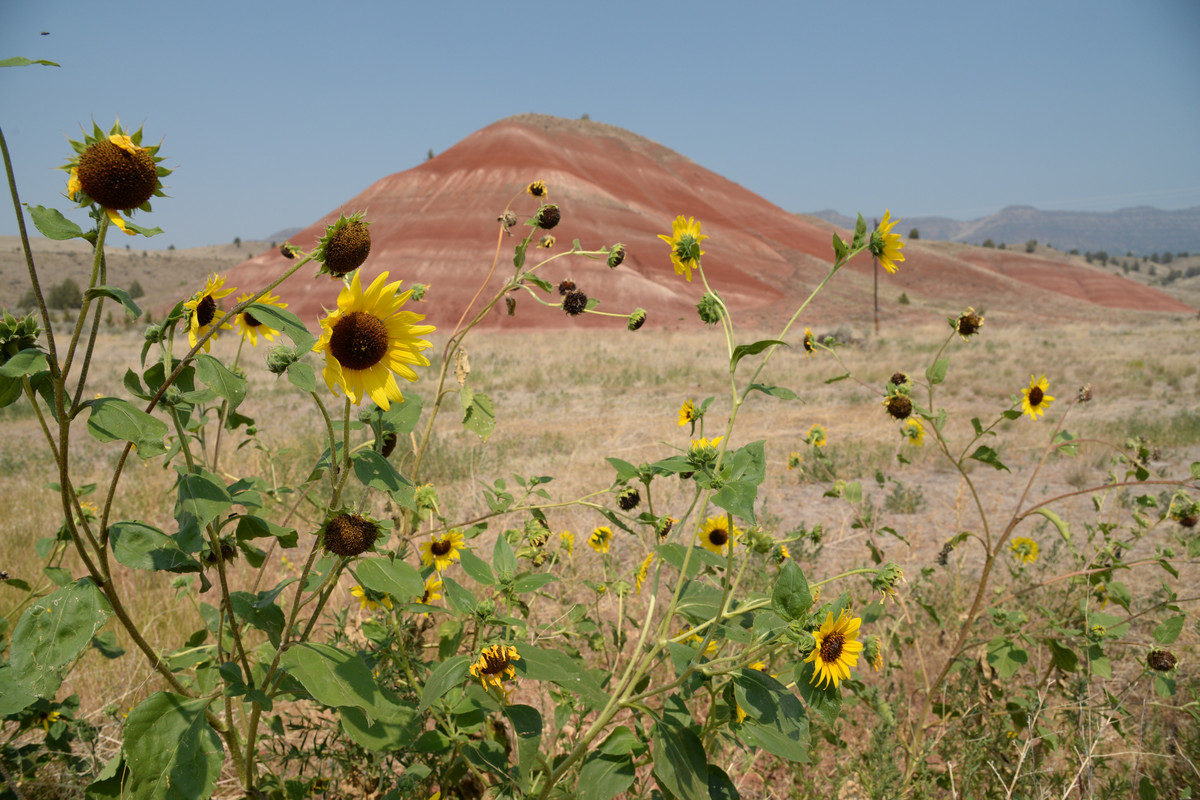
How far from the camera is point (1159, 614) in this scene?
10.8ft

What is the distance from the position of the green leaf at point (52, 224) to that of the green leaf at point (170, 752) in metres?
0.69

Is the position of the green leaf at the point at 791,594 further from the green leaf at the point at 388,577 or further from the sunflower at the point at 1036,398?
the sunflower at the point at 1036,398

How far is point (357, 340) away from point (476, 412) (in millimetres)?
667

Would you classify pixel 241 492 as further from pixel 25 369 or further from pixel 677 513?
pixel 677 513

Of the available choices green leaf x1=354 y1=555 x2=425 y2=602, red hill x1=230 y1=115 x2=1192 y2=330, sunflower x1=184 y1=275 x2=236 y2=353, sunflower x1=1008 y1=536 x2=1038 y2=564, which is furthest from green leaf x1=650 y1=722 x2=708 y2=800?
red hill x1=230 y1=115 x2=1192 y2=330

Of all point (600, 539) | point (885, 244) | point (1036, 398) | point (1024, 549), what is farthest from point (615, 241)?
point (885, 244)

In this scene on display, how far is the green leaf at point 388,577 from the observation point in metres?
1.08

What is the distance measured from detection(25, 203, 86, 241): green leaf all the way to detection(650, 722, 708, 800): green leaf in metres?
1.23

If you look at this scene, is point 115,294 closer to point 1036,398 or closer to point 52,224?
point 52,224

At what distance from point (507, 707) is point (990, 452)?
5.59 ft

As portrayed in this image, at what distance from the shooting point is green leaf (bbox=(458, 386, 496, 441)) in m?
1.75

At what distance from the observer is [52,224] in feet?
2.88

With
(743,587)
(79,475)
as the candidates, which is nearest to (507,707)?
(743,587)

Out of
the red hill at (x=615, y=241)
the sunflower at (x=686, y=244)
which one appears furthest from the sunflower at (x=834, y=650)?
the red hill at (x=615, y=241)
